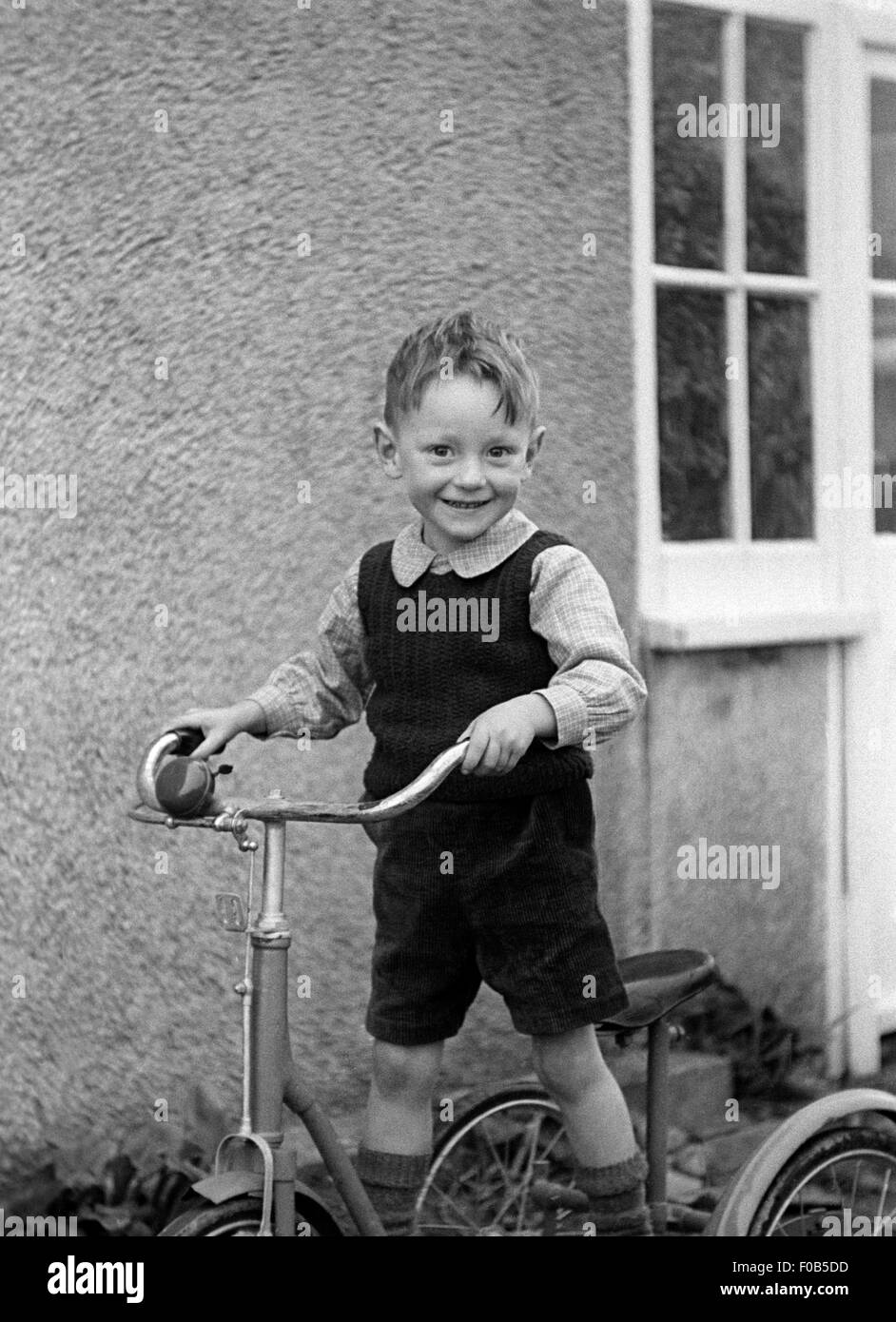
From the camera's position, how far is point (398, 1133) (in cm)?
301

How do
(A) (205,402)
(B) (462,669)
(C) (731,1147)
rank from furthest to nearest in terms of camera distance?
(C) (731,1147), (A) (205,402), (B) (462,669)

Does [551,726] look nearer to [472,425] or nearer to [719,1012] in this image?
[472,425]

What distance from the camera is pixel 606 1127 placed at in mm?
3021

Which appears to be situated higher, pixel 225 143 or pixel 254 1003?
pixel 225 143

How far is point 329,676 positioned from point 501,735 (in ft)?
1.87

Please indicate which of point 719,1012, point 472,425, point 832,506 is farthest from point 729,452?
point 472,425

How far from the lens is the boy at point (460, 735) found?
9.41 feet

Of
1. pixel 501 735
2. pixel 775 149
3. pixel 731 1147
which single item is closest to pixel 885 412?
pixel 775 149

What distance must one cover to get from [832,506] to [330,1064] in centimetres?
189

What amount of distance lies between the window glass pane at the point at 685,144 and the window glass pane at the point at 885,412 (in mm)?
577

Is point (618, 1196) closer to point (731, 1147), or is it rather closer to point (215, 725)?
point (215, 725)

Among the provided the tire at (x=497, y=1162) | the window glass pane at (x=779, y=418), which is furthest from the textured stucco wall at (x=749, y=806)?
the tire at (x=497, y=1162)

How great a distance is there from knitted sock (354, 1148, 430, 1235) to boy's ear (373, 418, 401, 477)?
1.06 meters

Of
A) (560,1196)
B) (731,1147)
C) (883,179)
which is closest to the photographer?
(560,1196)
